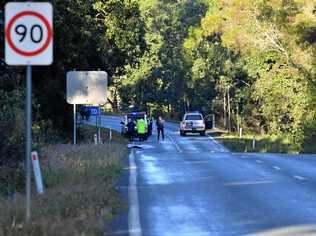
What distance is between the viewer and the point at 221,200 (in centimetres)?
1352

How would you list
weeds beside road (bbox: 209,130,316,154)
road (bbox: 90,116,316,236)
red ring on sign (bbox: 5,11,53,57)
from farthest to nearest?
weeds beside road (bbox: 209,130,316,154) < road (bbox: 90,116,316,236) < red ring on sign (bbox: 5,11,53,57)

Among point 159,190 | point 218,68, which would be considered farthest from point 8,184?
point 218,68

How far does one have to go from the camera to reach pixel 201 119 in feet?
184

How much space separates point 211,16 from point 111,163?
125ft

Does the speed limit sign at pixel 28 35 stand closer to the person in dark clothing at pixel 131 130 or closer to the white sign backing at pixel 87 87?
the white sign backing at pixel 87 87

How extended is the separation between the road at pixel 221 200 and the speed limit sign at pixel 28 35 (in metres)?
2.75

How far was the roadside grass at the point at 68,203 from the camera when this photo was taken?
942 centimetres

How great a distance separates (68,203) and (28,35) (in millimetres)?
3355

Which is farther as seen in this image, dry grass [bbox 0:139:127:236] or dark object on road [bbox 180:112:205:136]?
dark object on road [bbox 180:112:205:136]

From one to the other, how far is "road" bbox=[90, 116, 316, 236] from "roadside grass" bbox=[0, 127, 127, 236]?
0.52 meters

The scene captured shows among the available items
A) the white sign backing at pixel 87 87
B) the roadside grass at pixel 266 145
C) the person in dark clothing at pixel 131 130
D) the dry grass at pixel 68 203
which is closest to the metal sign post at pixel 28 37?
the dry grass at pixel 68 203

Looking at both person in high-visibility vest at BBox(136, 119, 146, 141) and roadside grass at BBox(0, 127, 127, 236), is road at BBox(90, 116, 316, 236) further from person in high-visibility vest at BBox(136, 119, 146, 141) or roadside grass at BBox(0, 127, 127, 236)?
person in high-visibility vest at BBox(136, 119, 146, 141)

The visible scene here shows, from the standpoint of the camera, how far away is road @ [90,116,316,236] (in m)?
10.4

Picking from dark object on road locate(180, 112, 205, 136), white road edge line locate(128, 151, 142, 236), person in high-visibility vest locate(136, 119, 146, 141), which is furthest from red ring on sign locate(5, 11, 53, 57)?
dark object on road locate(180, 112, 205, 136)
